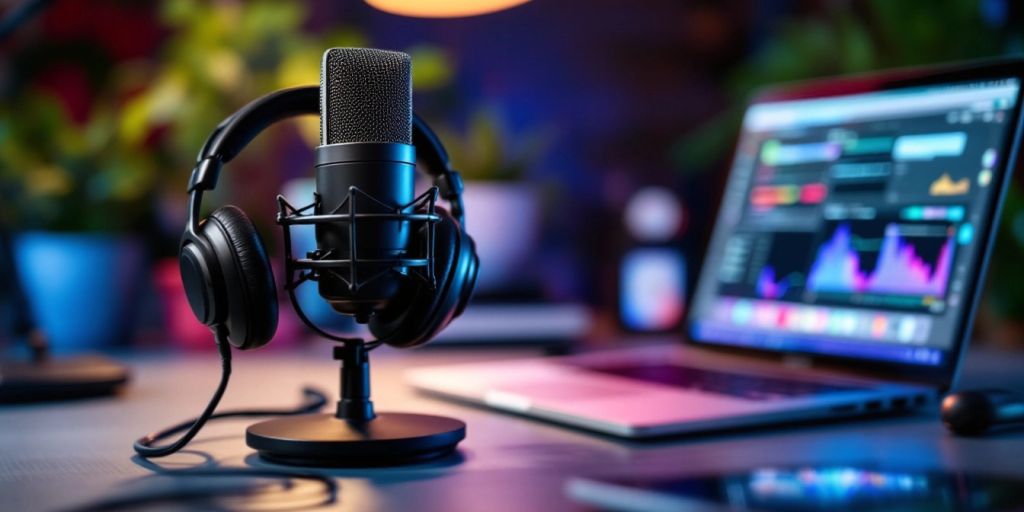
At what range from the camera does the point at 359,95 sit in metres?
0.66

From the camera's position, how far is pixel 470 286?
71 centimetres

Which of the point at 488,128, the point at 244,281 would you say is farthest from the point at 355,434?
the point at 488,128

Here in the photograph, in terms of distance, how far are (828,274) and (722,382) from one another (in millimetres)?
216

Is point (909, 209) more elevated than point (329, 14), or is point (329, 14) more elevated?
point (329, 14)

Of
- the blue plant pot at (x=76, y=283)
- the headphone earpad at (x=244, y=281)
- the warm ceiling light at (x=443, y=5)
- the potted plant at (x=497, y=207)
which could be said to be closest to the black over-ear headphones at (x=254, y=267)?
the headphone earpad at (x=244, y=281)

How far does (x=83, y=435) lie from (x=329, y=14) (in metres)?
1.52

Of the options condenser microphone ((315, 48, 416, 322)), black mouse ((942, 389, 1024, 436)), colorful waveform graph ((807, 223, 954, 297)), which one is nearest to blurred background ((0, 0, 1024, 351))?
colorful waveform graph ((807, 223, 954, 297))

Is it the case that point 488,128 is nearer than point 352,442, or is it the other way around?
point 352,442

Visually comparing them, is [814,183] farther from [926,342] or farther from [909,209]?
[926,342]

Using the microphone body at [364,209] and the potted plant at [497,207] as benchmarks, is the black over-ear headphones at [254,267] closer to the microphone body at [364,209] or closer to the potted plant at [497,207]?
the microphone body at [364,209]

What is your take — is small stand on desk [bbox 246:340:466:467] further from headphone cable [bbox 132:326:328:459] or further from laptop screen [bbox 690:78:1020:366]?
laptop screen [bbox 690:78:1020:366]

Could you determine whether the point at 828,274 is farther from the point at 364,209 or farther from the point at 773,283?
the point at 364,209

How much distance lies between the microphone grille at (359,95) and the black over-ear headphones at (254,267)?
0.22 ft

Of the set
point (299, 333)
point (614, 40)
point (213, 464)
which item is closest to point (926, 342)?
Answer: point (213, 464)
